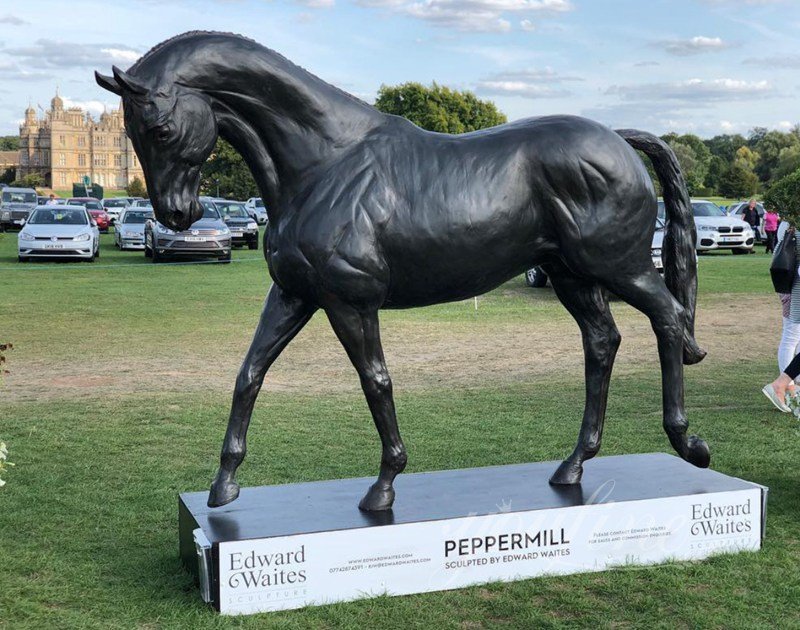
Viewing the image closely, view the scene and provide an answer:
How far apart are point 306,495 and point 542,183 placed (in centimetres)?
189

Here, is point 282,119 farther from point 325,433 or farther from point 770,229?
point 770,229

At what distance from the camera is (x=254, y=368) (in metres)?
4.34

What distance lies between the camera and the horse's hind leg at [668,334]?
15.0 ft

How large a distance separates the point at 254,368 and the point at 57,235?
74.1 feet

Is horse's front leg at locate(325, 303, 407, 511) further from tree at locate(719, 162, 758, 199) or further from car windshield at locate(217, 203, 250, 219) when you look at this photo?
tree at locate(719, 162, 758, 199)

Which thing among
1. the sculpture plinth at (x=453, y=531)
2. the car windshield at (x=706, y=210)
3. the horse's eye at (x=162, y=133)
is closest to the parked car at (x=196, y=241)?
the car windshield at (x=706, y=210)

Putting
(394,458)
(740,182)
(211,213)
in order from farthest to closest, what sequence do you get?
1. (740,182)
2. (211,213)
3. (394,458)

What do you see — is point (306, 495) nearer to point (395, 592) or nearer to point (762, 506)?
point (395, 592)

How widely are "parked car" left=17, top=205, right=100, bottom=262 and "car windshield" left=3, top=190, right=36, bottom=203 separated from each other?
19.8m

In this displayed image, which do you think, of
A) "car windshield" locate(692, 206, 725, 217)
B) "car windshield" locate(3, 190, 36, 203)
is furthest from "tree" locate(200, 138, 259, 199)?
"car windshield" locate(692, 206, 725, 217)

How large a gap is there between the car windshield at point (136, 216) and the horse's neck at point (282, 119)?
26723 millimetres

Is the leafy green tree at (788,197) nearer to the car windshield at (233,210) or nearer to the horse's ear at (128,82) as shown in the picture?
the horse's ear at (128,82)

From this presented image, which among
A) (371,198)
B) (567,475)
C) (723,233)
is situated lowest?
(723,233)

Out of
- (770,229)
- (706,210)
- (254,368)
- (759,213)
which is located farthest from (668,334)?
(759,213)
